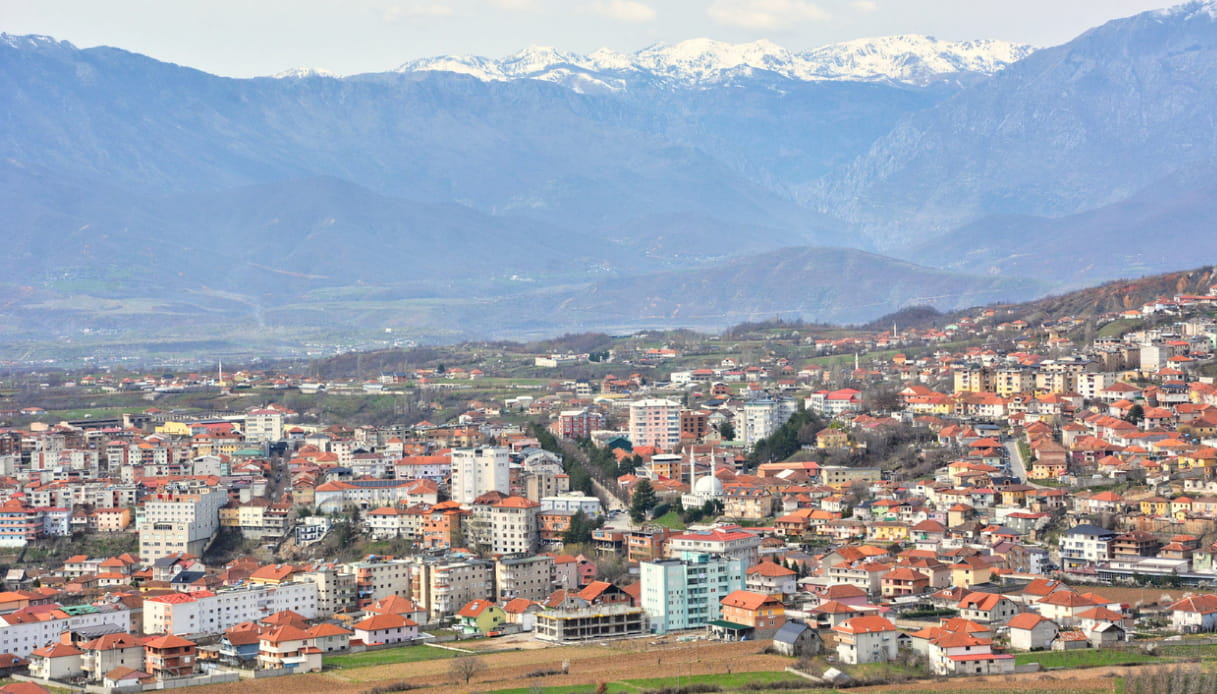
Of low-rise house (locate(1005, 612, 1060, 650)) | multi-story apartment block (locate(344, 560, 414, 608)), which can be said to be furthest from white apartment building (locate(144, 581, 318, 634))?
low-rise house (locate(1005, 612, 1060, 650))

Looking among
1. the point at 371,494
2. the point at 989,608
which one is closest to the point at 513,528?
the point at 371,494

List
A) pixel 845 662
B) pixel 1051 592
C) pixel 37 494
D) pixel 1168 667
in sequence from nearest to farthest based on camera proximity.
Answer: pixel 1168 667, pixel 845 662, pixel 1051 592, pixel 37 494

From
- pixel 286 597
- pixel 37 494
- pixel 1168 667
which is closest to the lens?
pixel 1168 667

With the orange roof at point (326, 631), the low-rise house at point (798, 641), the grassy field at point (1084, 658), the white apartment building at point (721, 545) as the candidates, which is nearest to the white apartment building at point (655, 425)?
the white apartment building at point (721, 545)

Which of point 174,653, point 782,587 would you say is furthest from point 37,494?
point 782,587

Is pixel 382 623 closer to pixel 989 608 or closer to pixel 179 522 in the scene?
Answer: pixel 989 608

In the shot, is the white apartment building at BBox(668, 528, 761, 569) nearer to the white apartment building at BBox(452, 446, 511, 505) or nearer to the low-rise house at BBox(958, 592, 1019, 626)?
the low-rise house at BBox(958, 592, 1019, 626)

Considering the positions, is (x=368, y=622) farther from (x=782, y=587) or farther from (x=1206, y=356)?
(x=1206, y=356)
